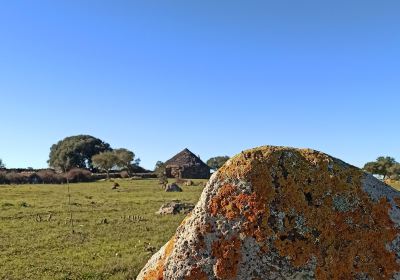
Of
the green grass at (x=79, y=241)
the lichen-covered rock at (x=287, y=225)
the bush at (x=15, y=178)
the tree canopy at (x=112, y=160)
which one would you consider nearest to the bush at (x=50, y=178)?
the bush at (x=15, y=178)

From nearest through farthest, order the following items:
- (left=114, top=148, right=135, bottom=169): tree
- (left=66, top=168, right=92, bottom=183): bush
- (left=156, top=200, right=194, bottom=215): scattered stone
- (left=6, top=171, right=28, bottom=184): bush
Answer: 1. (left=156, top=200, right=194, bottom=215): scattered stone
2. (left=6, top=171, right=28, bottom=184): bush
3. (left=66, top=168, right=92, bottom=183): bush
4. (left=114, top=148, right=135, bottom=169): tree

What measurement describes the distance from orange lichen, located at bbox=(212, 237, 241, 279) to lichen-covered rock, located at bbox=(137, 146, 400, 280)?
0.04 feet

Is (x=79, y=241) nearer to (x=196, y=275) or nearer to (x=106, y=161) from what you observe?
(x=196, y=275)

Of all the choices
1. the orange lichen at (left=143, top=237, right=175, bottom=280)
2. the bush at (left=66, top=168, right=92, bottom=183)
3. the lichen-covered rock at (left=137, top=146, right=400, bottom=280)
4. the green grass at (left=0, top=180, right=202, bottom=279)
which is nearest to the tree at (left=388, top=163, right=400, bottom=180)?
the bush at (left=66, top=168, right=92, bottom=183)

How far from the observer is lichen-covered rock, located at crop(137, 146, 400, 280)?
5652 millimetres

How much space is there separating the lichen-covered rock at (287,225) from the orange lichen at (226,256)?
12 mm

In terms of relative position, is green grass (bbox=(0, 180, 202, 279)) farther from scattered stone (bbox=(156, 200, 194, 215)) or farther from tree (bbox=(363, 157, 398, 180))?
tree (bbox=(363, 157, 398, 180))

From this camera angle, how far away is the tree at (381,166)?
84.4 metres

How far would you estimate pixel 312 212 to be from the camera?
233 inches

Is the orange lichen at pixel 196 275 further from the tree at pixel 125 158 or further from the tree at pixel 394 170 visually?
the tree at pixel 125 158

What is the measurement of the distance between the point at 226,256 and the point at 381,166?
8944cm

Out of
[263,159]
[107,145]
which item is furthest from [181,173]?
[263,159]

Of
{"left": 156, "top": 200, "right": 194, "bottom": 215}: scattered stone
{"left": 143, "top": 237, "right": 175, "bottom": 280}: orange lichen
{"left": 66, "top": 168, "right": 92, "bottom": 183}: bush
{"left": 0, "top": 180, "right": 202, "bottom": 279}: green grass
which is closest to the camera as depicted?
{"left": 143, "top": 237, "right": 175, "bottom": 280}: orange lichen

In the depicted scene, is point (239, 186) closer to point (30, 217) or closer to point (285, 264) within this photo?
point (285, 264)
